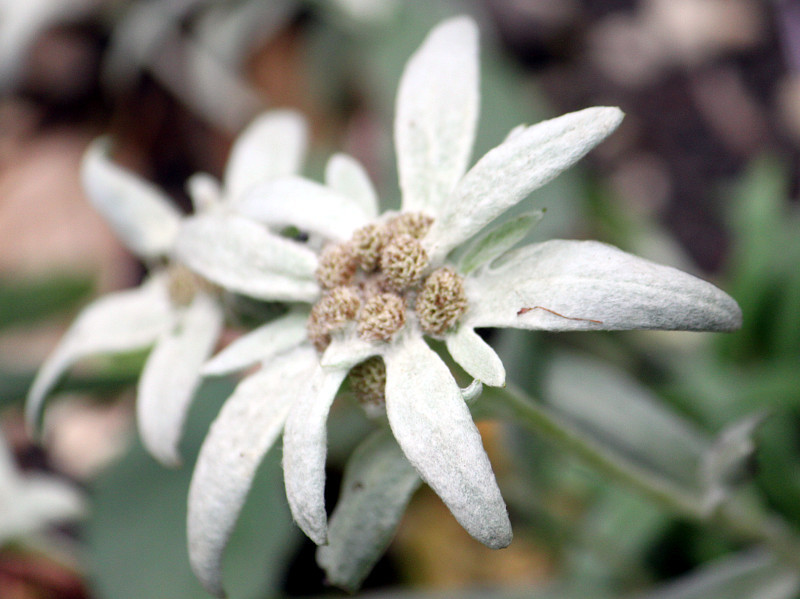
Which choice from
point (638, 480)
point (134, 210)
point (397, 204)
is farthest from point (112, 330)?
point (397, 204)

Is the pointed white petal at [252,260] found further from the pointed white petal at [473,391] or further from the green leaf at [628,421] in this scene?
the green leaf at [628,421]

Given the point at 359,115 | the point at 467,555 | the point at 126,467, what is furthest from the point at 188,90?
the point at 467,555

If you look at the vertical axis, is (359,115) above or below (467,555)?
above

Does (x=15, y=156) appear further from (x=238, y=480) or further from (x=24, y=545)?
(x=238, y=480)

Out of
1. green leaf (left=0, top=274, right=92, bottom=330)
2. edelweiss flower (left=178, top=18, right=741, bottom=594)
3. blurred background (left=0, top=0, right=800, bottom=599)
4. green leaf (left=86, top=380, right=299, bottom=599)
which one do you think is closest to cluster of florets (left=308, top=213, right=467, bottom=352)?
edelweiss flower (left=178, top=18, right=741, bottom=594)

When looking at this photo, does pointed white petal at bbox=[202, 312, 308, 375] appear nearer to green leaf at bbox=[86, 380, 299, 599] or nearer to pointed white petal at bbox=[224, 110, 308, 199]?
pointed white petal at bbox=[224, 110, 308, 199]

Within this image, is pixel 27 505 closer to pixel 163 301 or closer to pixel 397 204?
pixel 163 301
